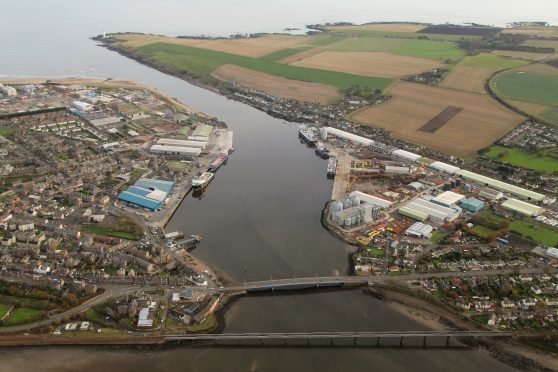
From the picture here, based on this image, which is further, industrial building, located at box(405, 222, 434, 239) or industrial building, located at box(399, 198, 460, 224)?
industrial building, located at box(399, 198, 460, 224)

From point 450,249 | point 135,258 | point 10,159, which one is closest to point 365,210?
point 450,249

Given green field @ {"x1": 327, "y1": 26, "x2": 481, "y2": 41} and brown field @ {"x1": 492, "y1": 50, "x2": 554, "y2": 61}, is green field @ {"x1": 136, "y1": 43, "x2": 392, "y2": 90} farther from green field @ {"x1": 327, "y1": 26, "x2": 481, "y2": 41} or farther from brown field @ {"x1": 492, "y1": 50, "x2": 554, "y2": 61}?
green field @ {"x1": 327, "y1": 26, "x2": 481, "y2": 41}

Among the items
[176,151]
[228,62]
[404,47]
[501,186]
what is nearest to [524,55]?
[404,47]

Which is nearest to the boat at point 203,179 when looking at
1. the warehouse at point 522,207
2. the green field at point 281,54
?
the warehouse at point 522,207

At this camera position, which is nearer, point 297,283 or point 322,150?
point 297,283

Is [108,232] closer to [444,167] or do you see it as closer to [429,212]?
[429,212]

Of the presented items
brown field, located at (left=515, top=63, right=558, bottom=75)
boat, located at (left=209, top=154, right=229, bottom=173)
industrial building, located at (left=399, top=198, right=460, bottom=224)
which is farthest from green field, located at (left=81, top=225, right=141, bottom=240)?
brown field, located at (left=515, top=63, right=558, bottom=75)

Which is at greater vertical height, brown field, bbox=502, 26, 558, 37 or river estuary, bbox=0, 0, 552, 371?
brown field, bbox=502, 26, 558, 37
